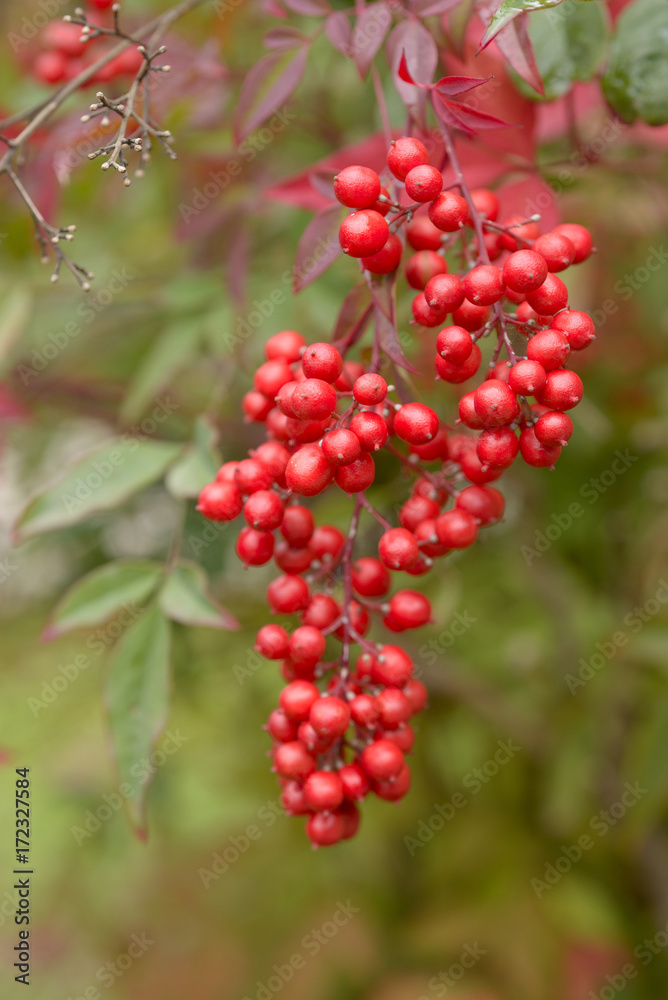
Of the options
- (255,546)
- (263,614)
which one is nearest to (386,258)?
(255,546)

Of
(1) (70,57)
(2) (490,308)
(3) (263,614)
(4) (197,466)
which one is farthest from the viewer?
(3) (263,614)

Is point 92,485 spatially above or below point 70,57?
below

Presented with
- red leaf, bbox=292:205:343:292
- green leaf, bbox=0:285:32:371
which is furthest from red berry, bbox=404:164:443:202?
green leaf, bbox=0:285:32:371

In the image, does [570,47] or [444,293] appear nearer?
[444,293]

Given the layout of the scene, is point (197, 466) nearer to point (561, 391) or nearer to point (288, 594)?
point (288, 594)

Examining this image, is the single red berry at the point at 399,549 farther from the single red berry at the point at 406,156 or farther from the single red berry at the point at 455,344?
the single red berry at the point at 406,156

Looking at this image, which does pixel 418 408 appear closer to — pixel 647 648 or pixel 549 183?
pixel 549 183
